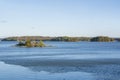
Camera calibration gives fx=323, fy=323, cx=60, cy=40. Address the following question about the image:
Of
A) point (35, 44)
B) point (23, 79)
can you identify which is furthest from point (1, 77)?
point (35, 44)

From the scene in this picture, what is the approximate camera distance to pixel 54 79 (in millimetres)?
23859

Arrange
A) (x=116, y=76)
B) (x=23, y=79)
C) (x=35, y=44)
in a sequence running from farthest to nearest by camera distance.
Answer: (x=35, y=44), (x=116, y=76), (x=23, y=79)

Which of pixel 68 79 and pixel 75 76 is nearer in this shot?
pixel 68 79

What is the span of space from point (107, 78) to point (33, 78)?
5.63 m

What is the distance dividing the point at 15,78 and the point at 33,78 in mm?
1389

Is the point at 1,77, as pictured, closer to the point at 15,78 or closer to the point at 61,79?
the point at 15,78

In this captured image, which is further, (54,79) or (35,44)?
(35,44)

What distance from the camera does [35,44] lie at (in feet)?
393

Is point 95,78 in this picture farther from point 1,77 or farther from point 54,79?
point 1,77

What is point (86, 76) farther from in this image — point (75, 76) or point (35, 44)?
point (35, 44)

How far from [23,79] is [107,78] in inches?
247

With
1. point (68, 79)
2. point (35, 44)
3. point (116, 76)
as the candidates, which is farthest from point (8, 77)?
point (35, 44)

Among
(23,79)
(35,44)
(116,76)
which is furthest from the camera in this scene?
(35,44)

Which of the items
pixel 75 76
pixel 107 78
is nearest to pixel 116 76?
pixel 107 78
